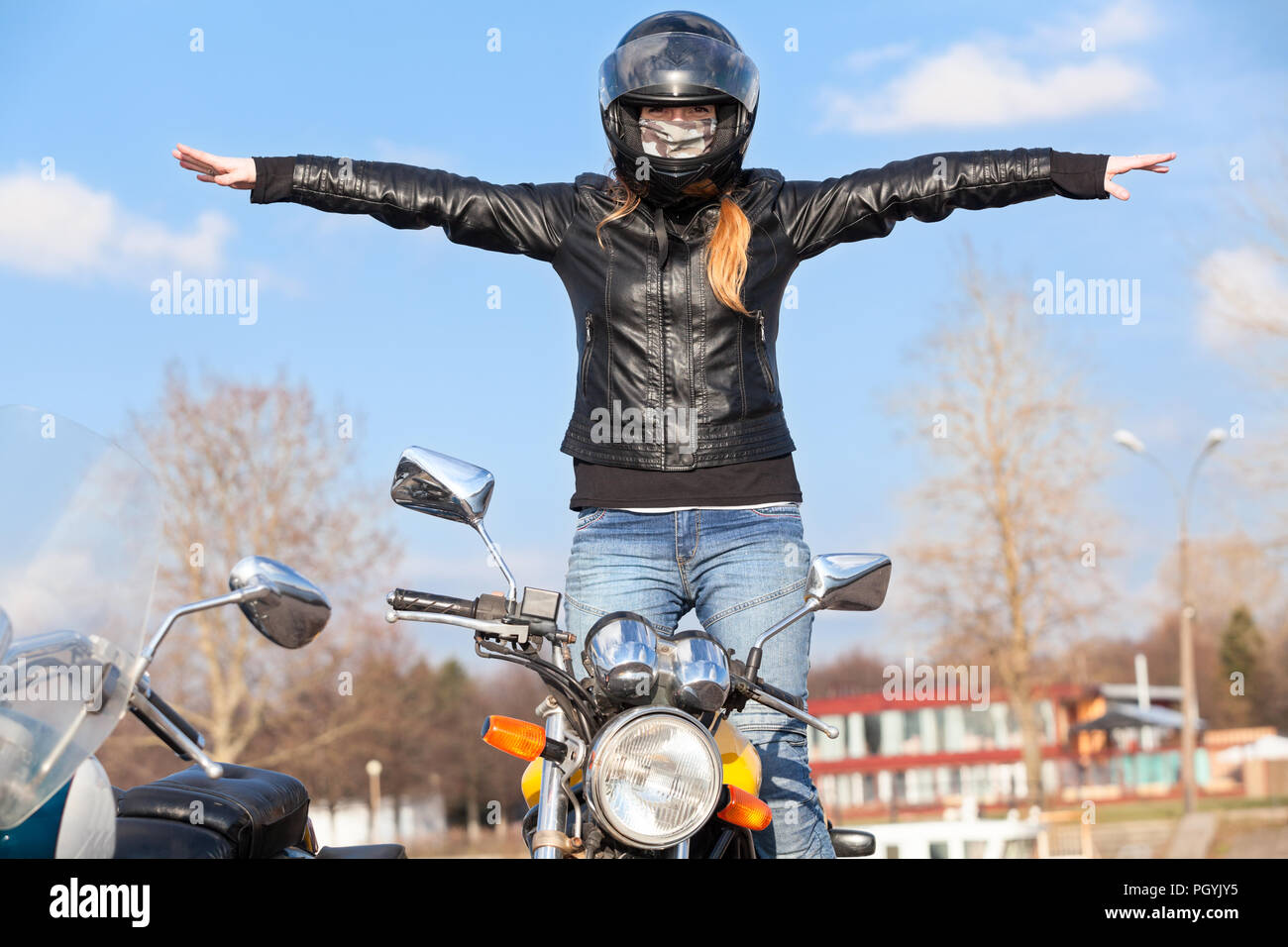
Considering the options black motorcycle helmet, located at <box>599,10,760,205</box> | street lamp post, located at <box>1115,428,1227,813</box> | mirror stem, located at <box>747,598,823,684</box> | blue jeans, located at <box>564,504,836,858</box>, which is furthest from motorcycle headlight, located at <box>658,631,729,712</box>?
street lamp post, located at <box>1115,428,1227,813</box>

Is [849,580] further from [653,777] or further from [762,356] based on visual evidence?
[762,356]

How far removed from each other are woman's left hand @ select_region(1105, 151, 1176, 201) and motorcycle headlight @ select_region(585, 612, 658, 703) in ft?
6.44

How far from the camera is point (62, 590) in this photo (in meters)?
2.29

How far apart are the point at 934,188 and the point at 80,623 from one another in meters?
2.34

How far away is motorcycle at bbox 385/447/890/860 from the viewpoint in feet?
7.29

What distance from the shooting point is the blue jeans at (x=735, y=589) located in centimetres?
307

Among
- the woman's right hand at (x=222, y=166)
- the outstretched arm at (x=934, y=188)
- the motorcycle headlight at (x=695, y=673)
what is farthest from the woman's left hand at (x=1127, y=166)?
the woman's right hand at (x=222, y=166)

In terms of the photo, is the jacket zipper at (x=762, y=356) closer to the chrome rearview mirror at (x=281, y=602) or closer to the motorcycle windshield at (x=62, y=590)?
the chrome rearview mirror at (x=281, y=602)

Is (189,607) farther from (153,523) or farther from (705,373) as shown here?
(705,373)

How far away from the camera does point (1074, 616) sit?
25406mm

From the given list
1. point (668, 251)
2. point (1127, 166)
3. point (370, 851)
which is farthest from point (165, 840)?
point (1127, 166)

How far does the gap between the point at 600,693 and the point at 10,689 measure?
100 cm
